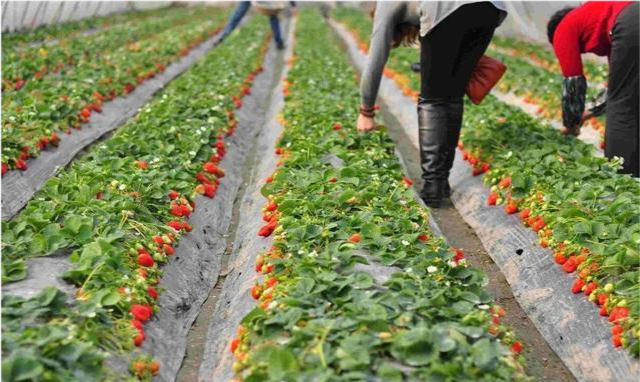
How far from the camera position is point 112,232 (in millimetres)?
3883

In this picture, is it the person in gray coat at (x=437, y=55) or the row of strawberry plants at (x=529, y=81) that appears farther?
the row of strawberry plants at (x=529, y=81)

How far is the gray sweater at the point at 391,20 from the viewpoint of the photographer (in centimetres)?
508

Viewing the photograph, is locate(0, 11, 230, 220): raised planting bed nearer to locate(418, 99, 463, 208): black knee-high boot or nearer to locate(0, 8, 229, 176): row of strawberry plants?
locate(0, 8, 229, 176): row of strawberry plants

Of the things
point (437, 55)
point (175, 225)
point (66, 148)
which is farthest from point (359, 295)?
point (66, 148)

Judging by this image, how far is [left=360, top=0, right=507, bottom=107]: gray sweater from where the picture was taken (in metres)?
5.08

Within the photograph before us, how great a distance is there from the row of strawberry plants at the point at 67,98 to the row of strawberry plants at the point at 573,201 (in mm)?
3445

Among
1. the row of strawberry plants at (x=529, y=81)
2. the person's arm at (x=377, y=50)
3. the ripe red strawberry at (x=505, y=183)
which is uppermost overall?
the person's arm at (x=377, y=50)

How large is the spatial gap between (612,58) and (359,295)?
3.00 meters

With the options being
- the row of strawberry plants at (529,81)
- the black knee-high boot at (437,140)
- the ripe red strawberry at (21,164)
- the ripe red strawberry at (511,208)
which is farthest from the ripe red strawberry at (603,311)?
the ripe red strawberry at (21,164)

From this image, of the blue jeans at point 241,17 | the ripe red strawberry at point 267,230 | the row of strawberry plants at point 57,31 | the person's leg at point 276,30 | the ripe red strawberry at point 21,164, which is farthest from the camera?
the person's leg at point 276,30

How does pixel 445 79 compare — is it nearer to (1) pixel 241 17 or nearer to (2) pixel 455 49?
(2) pixel 455 49

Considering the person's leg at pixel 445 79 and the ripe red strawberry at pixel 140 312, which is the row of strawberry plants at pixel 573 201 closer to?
the person's leg at pixel 445 79

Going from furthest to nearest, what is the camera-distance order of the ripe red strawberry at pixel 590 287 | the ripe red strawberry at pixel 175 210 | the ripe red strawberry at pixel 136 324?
the ripe red strawberry at pixel 175 210 < the ripe red strawberry at pixel 590 287 < the ripe red strawberry at pixel 136 324

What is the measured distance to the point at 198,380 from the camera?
3430 mm
